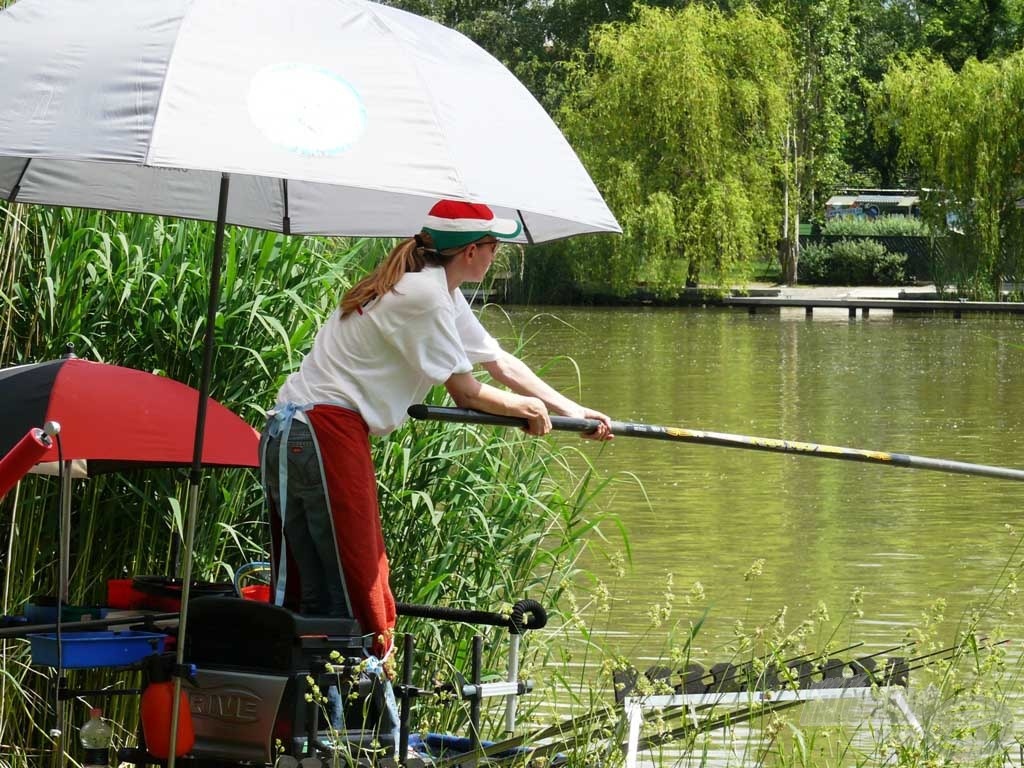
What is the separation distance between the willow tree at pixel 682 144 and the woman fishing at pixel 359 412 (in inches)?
1204

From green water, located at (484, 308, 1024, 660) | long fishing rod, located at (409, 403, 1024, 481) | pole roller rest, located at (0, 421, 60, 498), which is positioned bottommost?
green water, located at (484, 308, 1024, 660)

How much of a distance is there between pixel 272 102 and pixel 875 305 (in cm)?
3117

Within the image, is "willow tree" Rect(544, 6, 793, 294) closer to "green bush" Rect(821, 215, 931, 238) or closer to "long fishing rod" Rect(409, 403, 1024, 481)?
"green bush" Rect(821, 215, 931, 238)

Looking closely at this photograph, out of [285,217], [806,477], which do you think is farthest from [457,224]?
[806,477]

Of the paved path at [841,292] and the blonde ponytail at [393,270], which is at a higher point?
the blonde ponytail at [393,270]

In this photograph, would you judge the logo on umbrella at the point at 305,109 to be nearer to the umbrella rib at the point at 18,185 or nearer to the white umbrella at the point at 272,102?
the white umbrella at the point at 272,102

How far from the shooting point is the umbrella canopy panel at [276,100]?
2906 mm

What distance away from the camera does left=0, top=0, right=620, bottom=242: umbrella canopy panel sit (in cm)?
291

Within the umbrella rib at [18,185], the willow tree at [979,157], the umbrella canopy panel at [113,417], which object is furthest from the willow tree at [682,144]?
the umbrella canopy panel at [113,417]

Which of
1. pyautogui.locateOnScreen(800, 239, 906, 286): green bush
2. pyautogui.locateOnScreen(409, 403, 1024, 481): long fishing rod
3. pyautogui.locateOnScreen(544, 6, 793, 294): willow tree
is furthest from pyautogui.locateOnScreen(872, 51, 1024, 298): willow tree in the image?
pyautogui.locateOnScreen(409, 403, 1024, 481): long fishing rod

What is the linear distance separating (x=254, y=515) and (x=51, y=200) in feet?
3.77

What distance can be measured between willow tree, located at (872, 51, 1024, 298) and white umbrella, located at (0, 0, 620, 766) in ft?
104

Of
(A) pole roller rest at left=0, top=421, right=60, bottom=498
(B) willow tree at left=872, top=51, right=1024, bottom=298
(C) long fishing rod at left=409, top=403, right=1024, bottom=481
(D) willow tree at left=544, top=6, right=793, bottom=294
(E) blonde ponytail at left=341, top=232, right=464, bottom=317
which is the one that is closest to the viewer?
(A) pole roller rest at left=0, top=421, right=60, bottom=498

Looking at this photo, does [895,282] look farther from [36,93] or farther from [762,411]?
[36,93]
